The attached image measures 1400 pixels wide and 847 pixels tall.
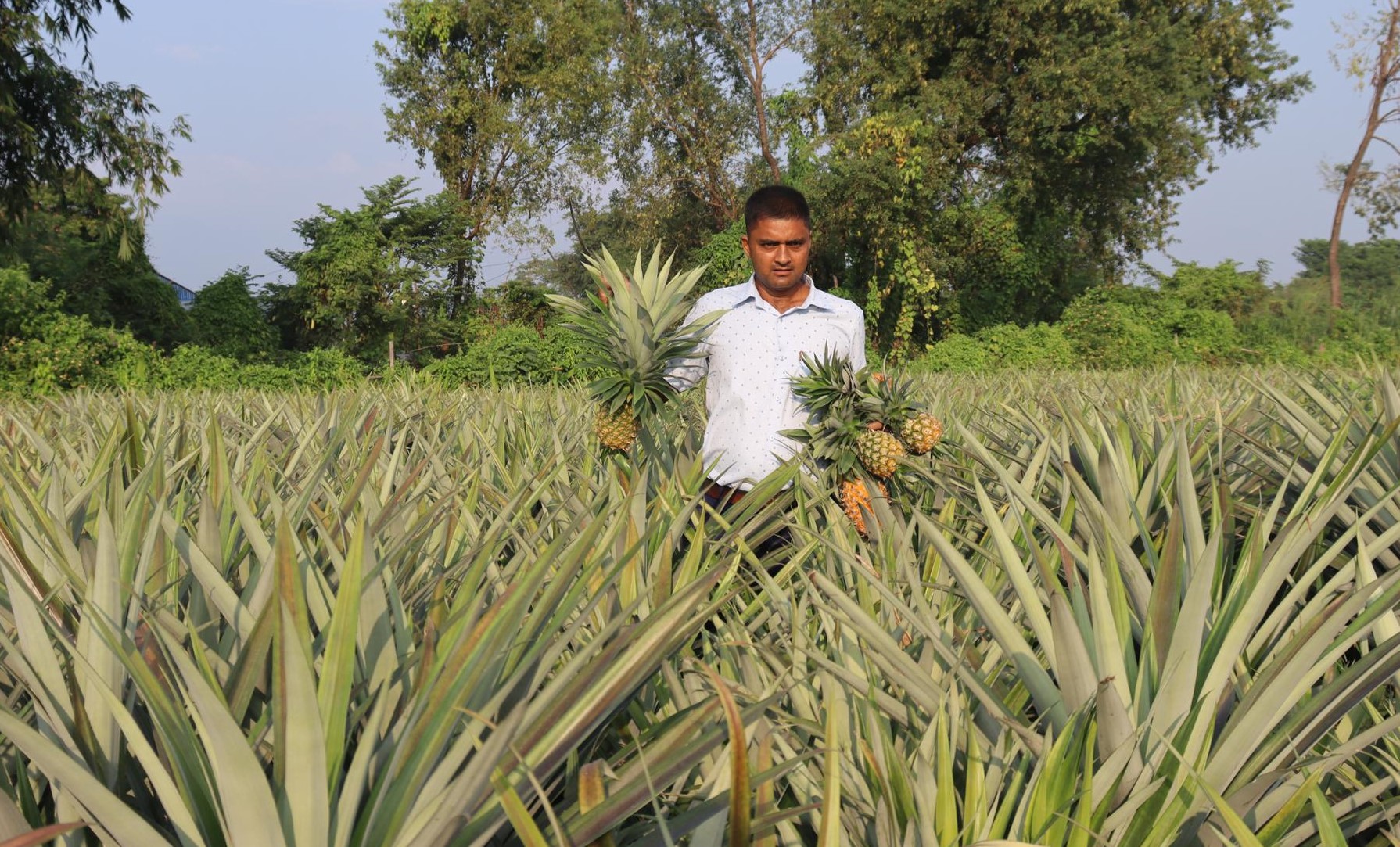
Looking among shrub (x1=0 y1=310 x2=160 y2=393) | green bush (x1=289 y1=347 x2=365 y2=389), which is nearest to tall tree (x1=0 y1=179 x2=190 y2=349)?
green bush (x1=289 y1=347 x2=365 y2=389)

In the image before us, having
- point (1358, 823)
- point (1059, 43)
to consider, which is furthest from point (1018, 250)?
point (1358, 823)

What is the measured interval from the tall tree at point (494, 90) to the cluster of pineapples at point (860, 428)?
2269 cm

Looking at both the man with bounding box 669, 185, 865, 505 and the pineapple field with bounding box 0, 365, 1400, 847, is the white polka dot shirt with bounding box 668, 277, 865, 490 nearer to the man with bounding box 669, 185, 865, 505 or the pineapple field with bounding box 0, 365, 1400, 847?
the man with bounding box 669, 185, 865, 505

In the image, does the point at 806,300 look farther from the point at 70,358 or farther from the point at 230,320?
the point at 230,320

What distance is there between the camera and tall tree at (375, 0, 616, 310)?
24438 mm

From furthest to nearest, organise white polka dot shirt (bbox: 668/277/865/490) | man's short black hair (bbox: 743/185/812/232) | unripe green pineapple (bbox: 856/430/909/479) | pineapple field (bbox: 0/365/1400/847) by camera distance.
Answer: white polka dot shirt (bbox: 668/277/865/490) → man's short black hair (bbox: 743/185/812/232) → unripe green pineapple (bbox: 856/430/909/479) → pineapple field (bbox: 0/365/1400/847)

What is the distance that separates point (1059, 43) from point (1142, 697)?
20.3 metres

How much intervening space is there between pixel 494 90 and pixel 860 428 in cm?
2502

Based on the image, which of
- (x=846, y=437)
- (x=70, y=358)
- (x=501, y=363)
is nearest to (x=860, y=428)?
(x=846, y=437)

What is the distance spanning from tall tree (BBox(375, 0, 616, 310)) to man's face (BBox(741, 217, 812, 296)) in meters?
22.2

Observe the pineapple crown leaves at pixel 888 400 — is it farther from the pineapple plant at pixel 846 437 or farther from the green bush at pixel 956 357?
the green bush at pixel 956 357

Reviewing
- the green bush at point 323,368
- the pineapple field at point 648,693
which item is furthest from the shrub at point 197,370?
the pineapple field at point 648,693

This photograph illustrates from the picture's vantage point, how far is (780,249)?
277 cm

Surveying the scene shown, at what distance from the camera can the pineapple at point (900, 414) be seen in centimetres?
222
